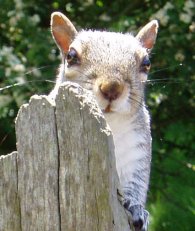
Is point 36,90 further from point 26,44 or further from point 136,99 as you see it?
point 136,99

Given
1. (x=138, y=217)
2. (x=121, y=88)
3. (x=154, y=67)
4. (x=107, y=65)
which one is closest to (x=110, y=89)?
(x=121, y=88)

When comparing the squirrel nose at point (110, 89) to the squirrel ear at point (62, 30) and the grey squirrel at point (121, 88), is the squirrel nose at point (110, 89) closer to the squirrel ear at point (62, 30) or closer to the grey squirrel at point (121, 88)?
the grey squirrel at point (121, 88)

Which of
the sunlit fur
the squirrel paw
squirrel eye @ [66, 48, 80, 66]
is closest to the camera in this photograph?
the squirrel paw

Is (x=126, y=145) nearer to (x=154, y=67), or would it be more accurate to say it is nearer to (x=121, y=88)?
(x=121, y=88)

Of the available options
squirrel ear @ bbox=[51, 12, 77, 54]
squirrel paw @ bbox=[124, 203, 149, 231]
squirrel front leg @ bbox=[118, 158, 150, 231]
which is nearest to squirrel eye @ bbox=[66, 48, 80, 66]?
squirrel ear @ bbox=[51, 12, 77, 54]

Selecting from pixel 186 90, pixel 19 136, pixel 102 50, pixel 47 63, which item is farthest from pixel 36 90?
pixel 19 136

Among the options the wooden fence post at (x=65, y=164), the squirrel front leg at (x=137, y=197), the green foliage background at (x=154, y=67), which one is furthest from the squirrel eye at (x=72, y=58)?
the green foliage background at (x=154, y=67)

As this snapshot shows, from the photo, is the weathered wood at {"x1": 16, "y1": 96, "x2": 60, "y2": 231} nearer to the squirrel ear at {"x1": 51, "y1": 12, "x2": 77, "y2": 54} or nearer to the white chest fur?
the white chest fur
